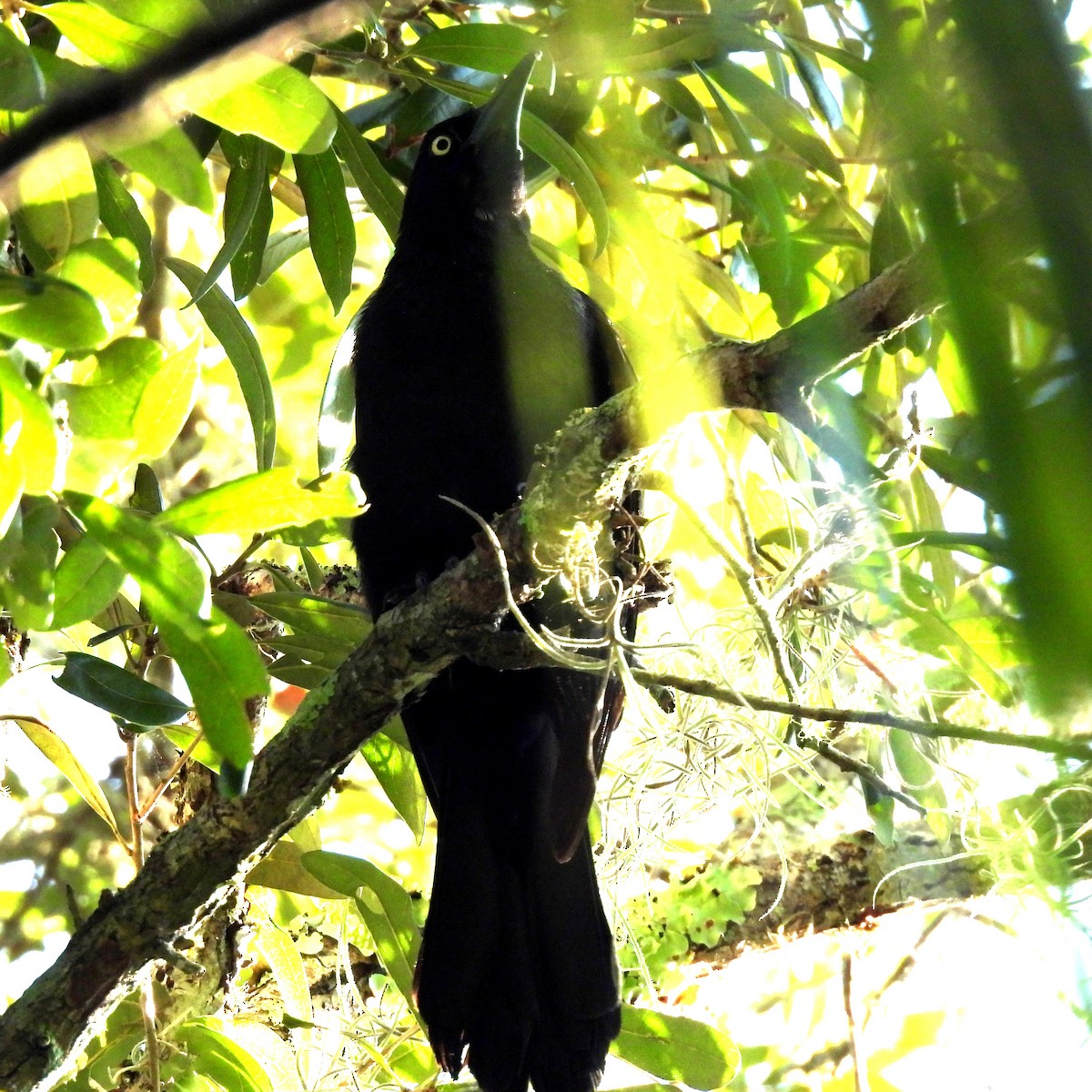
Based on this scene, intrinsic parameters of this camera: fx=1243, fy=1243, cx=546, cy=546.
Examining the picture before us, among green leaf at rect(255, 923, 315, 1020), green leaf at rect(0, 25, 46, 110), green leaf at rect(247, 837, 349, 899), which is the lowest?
green leaf at rect(255, 923, 315, 1020)

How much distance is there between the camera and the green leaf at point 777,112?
2.11m

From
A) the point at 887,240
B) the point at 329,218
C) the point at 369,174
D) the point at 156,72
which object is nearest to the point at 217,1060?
the point at 329,218

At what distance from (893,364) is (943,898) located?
3.61ft

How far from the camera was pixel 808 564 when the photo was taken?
177cm

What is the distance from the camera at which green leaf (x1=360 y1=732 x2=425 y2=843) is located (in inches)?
92.9

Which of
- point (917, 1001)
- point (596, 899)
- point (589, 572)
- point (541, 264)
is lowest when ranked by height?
point (917, 1001)

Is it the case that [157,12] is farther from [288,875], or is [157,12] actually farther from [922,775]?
[922,775]

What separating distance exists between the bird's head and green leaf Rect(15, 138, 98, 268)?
3.68 feet

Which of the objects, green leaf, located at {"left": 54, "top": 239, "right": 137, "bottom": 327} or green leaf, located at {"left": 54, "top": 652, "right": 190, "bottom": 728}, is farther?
green leaf, located at {"left": 54, "top": 652, "right": 190, "bottom": 728}

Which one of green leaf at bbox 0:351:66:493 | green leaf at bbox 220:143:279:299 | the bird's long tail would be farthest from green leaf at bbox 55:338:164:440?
the bird's long tail

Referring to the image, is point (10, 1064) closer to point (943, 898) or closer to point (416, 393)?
point (416, 393)

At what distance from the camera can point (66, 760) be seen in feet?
6.51

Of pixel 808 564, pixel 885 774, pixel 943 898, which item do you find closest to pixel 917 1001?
pixel 943 898

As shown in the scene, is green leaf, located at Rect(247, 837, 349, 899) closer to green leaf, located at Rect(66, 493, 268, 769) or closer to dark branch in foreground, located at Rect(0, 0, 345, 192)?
green leaf, located at Rect(66, 493, 268, 769)
